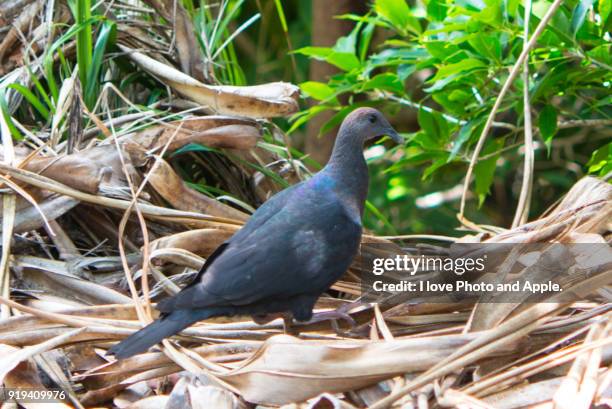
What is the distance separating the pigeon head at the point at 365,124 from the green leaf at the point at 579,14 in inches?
26.6

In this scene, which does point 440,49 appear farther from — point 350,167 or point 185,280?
point 185,280

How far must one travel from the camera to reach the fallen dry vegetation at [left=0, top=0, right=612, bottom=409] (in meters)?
2.04

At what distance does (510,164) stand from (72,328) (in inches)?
154

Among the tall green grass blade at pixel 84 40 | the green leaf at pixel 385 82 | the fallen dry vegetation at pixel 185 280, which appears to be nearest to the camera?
the fallen dry vegetation at pixel 185 280

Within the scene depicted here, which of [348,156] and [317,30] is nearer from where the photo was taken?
[348,156]

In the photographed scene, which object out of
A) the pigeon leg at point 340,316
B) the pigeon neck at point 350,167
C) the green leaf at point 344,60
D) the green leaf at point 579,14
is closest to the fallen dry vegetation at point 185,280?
the pigeon leg at point 340,316

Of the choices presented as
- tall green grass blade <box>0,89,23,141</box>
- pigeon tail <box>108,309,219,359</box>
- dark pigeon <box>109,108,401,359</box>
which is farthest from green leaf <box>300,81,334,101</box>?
pigeon tail <box>108,309,219,359</box>

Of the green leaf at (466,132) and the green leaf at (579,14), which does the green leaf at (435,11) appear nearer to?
the green leaf at (466,132)

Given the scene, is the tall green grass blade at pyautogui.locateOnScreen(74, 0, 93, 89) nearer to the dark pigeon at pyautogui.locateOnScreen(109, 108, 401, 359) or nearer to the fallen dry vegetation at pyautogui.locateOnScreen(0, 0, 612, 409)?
the fallen dry vegetation at pyautogui.locateOnScreen(0, 0, 612, 409)

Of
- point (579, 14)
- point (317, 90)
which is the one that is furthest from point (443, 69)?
point (317, 90)

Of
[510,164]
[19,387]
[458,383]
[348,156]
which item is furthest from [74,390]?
[510,164]

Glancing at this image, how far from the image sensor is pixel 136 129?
3109 mm

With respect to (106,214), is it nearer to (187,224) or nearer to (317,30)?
(187,224)

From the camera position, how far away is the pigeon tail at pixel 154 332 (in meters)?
2.24
